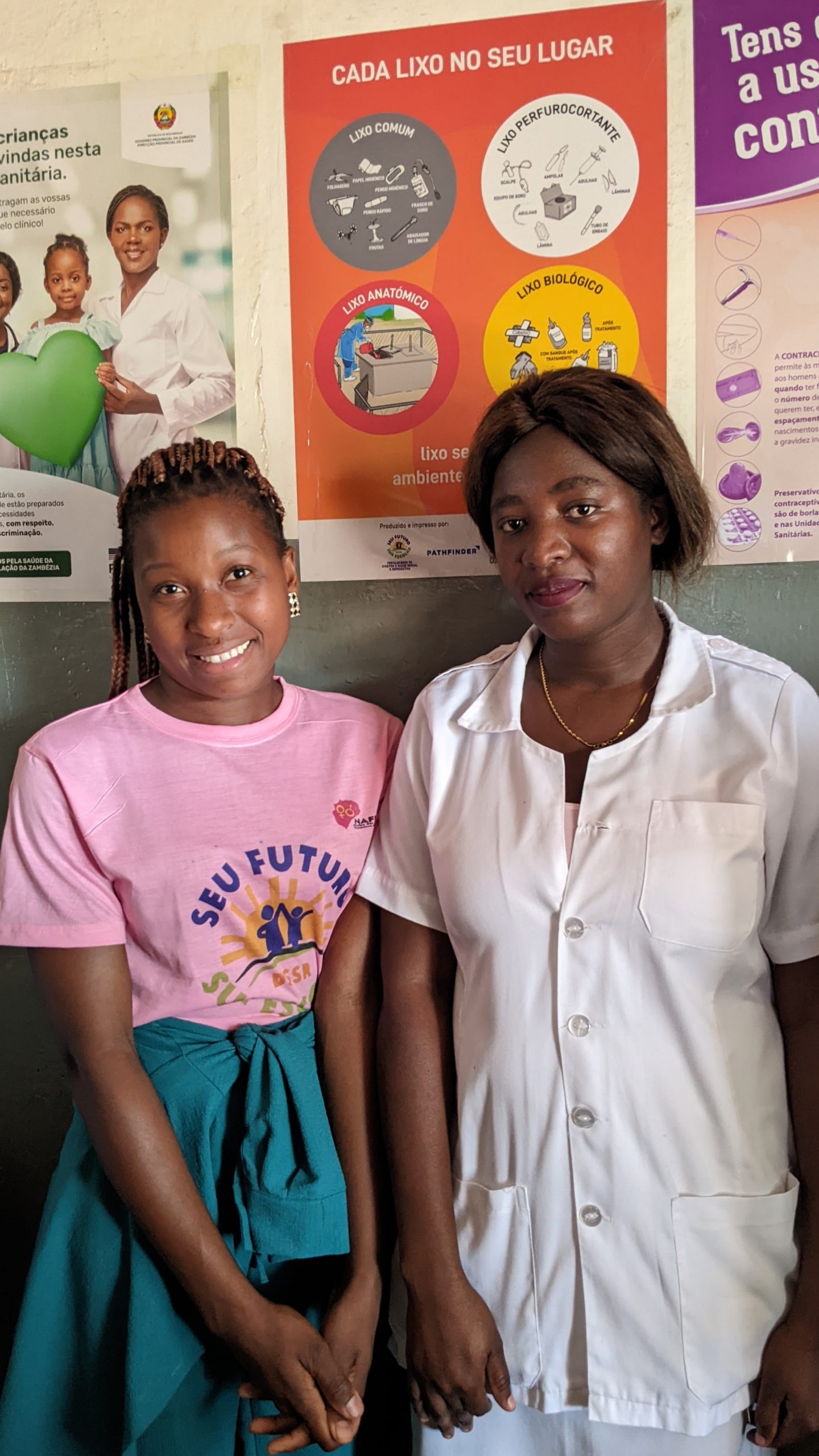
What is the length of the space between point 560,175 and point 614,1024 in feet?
3.97

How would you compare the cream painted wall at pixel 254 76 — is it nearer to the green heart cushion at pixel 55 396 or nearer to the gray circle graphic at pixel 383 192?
the gray circle graphic at pixel 383 192

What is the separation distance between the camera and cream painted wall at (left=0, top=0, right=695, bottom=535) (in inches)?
57.2

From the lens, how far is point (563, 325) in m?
1.46

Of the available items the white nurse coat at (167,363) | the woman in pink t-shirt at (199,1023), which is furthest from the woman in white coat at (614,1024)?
the white nurse coat at (167,363)

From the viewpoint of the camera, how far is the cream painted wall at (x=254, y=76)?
4.76 ft

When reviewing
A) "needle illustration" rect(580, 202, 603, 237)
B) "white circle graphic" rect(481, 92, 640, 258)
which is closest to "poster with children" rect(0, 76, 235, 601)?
"white circle graphic" rect(481, 92, 640, 258)

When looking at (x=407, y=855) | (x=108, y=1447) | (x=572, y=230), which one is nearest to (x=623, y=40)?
(x=572, y=230)

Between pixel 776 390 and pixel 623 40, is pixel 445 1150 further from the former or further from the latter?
pixel 623 40

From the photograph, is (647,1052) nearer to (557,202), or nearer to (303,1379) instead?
(303,1379)

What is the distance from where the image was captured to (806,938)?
112 cm

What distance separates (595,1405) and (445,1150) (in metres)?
0.31

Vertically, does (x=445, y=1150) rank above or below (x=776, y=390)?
below

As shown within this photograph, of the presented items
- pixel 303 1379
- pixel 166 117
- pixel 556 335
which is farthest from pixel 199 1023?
pixel 166 117

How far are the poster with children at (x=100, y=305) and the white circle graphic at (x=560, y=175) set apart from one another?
445 millimetres
